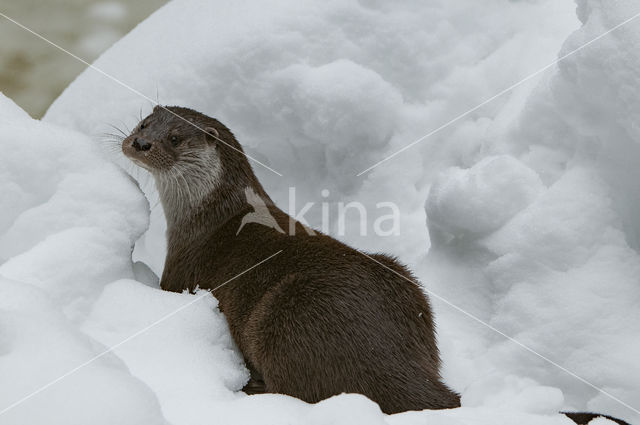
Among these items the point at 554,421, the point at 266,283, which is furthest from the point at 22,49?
the point at 554,421

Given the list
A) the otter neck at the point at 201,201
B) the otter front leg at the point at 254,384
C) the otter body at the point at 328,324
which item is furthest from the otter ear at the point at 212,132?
the otter front leg at the point at 254,384

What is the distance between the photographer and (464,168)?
326 cm

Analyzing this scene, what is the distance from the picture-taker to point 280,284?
8.45 feet

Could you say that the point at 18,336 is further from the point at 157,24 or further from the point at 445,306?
the point at 157,24

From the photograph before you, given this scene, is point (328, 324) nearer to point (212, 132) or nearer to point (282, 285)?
point (282, 285)

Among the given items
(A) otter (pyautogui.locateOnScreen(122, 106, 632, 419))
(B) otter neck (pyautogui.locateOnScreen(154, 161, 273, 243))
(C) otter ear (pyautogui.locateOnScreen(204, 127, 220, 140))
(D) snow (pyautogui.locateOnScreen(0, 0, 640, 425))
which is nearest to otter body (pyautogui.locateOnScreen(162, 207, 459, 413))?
(A) otter (pyautogui.locateOnScreen(122, 106, 632, 419))

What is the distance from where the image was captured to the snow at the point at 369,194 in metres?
2.03

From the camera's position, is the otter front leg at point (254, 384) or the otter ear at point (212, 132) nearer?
the otter front leg at point (254, 384)

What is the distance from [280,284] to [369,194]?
90 centimetres

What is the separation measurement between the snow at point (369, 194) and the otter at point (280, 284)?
0.12m

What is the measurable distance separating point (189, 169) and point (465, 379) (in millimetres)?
1261

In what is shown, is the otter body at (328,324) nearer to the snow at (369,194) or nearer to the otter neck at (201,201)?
the snow at (369,194)

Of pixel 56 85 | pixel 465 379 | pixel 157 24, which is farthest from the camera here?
pixel 56 85

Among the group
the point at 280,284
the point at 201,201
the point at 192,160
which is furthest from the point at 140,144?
the point at 280,284
